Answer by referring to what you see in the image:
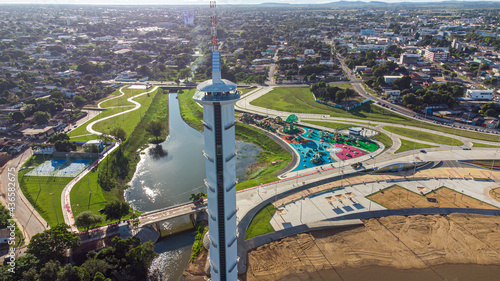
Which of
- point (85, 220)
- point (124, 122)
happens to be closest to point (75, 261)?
point (85, 220)

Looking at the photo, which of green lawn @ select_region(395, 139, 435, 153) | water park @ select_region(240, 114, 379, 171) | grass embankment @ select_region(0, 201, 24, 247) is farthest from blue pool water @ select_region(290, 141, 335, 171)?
grass embankment @ select_region(0, 201, 24, 247)

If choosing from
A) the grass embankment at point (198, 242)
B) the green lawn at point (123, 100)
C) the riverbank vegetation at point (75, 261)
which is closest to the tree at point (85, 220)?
the riverbank vegetation at point (75, 261)

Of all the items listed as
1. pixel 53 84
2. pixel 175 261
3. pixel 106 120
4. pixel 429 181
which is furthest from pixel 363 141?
pixel 53 84

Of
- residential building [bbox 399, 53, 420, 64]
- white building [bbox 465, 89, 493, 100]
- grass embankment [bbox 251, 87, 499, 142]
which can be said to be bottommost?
grass embankment [bbox 251, 87, 499, 142]

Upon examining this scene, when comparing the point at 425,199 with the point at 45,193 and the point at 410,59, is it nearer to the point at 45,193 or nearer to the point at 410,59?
the point at 45,193

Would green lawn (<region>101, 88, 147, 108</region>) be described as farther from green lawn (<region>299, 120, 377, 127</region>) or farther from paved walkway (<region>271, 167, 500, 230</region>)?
paved walkway (<region>271, 167, 500, 230</region>)

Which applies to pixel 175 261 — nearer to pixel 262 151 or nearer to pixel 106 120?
pixel 262 151
